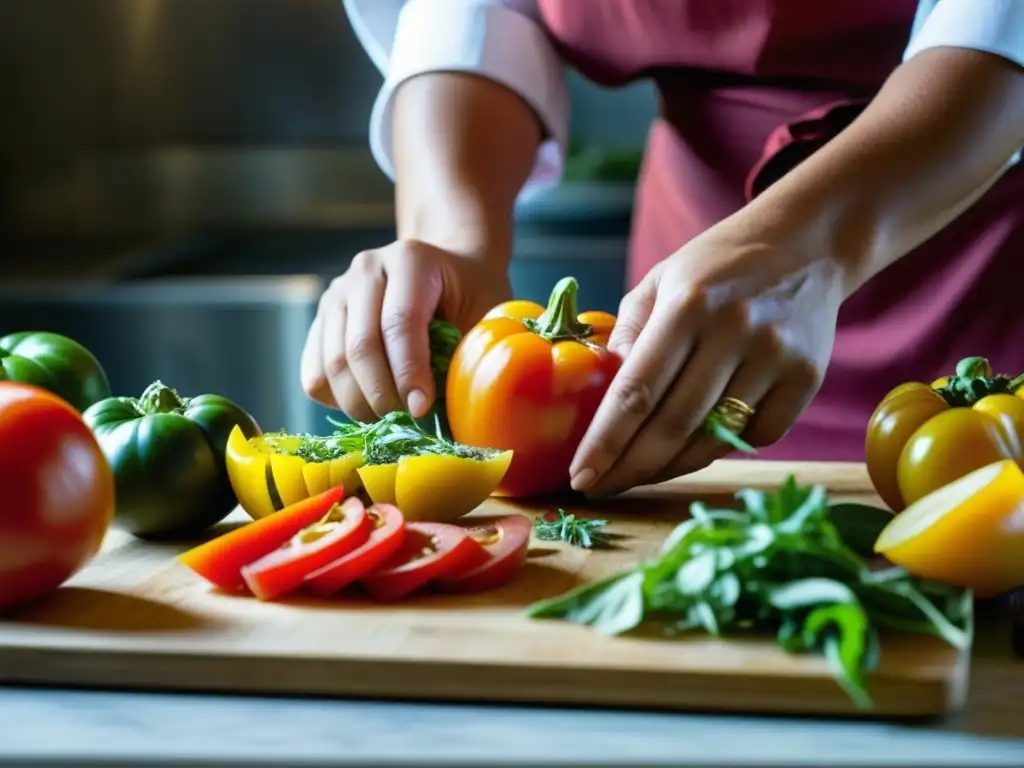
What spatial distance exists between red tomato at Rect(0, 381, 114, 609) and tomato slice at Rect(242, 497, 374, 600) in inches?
4.6

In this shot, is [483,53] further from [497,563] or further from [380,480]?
[497,563]

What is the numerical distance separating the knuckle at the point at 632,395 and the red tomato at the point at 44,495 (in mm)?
406

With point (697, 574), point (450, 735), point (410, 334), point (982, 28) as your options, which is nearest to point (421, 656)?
point (450, 735)

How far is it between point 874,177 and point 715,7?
436 millimetres

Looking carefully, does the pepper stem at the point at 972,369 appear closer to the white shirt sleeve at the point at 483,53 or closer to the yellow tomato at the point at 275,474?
the yellow tomato at the point at 275,474

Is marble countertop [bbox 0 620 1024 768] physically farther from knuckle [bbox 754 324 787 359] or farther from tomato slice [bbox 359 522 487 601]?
knuckle [bbox 754 324 787 359]

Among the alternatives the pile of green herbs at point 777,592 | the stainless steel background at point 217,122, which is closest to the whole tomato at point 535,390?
the pile of green herbs at point 777,592

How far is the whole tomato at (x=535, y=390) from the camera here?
1.19 m

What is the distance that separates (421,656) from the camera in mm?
823

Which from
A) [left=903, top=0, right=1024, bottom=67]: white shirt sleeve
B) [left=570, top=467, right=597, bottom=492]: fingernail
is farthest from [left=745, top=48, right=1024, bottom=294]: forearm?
[left=570, top=467, right=597, bottom=492]: fingernail

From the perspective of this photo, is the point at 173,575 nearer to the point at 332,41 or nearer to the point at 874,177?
the point at 874,177

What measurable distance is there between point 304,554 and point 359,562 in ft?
0.14

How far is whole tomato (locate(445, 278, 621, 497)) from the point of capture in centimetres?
119

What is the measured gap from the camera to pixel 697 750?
0.74 metres
